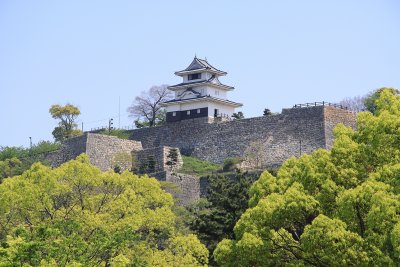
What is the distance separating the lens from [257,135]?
4588 centimetres

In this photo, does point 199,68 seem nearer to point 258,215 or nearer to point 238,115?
point 238,115

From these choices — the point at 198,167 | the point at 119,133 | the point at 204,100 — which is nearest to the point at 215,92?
the point at 204,100

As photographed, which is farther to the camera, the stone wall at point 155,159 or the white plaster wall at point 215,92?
the white plaster wall at point 215,92

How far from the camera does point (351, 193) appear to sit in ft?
63.9

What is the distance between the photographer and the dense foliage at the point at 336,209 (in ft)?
62.6

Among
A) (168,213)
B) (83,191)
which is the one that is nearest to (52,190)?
(83,191)

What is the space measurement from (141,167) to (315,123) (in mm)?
7724

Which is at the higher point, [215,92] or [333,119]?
[215,92]

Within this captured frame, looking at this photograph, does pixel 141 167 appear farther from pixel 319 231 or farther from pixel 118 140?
pixel 319 231

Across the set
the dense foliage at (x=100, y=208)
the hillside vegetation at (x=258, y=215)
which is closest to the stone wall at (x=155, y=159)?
the dense foliage at (x=100, y=208)

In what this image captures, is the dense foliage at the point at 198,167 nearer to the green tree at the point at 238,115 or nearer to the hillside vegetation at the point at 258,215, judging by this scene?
the green tree at the point at 238,115

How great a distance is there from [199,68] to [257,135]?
7202 mm

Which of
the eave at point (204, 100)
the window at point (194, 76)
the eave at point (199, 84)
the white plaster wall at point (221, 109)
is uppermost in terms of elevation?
the window at point (194, 76)

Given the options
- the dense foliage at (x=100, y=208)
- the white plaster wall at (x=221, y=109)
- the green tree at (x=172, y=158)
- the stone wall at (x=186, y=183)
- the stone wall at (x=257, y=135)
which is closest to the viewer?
the dense foliage at (x=100, y=208)
